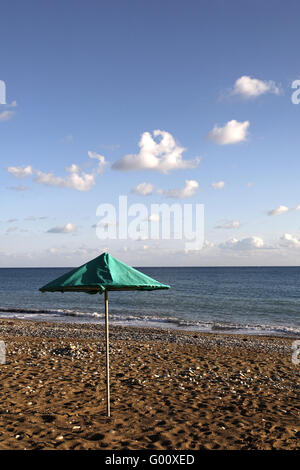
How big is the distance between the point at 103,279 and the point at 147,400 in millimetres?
4446

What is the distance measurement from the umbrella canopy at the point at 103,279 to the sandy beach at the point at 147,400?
9.68 ft

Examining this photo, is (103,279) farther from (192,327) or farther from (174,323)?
(174,323)

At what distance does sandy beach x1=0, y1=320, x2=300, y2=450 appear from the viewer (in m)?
6.80

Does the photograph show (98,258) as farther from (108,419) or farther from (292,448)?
(292,448)

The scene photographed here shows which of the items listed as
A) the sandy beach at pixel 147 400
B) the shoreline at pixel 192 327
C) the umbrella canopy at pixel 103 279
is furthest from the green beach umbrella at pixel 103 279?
the shoreline at pixel 192 327

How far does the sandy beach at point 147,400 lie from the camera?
268 inches

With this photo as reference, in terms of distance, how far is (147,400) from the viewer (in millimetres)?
9086

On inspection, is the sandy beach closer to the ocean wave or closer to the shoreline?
the shoreline

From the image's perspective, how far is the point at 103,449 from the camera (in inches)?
250

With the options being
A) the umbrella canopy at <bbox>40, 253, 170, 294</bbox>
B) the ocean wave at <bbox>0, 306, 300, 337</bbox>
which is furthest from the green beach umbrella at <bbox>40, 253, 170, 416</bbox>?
the ocean wave at <bbox>0, 306, 300, 337</bbox>

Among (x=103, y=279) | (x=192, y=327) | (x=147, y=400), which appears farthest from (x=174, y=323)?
(x=103, y=279)

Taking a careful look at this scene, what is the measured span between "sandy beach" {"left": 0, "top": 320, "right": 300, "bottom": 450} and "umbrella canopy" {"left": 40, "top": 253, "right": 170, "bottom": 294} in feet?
9.68

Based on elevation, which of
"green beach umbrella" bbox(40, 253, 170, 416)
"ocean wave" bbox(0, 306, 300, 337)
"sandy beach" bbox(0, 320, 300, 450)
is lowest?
"ocean wave" bbox(0, 306, 300, 337)

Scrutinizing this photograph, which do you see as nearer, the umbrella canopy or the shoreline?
the umbrella canopy
